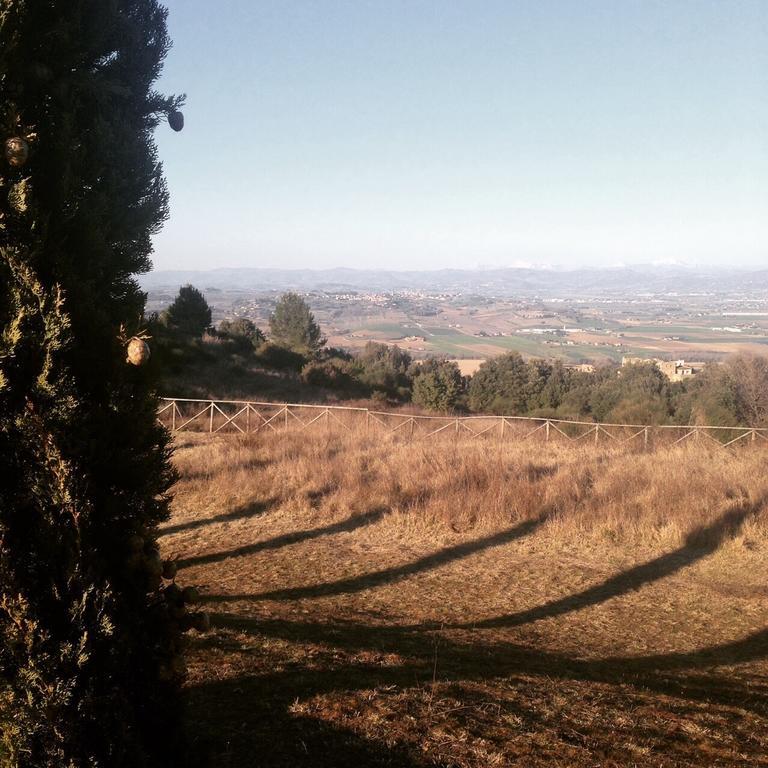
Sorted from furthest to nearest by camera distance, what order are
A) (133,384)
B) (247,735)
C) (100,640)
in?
(247,735) → (133,384) → (100,640)

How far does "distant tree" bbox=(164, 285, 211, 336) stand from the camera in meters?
32.9

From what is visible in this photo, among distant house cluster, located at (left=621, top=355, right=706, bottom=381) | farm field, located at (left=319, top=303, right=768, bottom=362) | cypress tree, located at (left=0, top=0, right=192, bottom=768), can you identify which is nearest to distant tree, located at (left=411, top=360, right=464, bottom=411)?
distant house cluster, located at (left=621, top=355, right=706, bottom=381)

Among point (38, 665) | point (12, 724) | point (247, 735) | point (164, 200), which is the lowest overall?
point (247, 735)

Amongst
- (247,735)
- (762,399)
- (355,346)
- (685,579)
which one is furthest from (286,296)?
(247,735)

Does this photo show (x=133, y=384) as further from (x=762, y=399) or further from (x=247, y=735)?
(x=762, y=399)

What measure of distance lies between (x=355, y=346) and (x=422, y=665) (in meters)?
49.1

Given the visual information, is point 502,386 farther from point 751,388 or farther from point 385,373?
point 751,388

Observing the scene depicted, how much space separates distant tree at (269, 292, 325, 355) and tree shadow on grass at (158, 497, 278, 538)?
29.5 metres

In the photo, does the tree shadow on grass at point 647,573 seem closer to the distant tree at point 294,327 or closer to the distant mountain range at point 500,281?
the distant tree at point 294,327

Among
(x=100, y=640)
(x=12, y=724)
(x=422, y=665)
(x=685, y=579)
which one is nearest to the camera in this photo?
(x=12, y=724)

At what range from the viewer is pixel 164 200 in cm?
373

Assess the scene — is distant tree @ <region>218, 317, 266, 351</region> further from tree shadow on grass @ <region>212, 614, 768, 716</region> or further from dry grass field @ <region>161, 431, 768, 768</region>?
tree shadow on grass @ <region>212, 614, 768, 716</region>

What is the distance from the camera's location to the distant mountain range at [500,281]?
122094mm

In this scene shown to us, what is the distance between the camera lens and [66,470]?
234 centimetres
